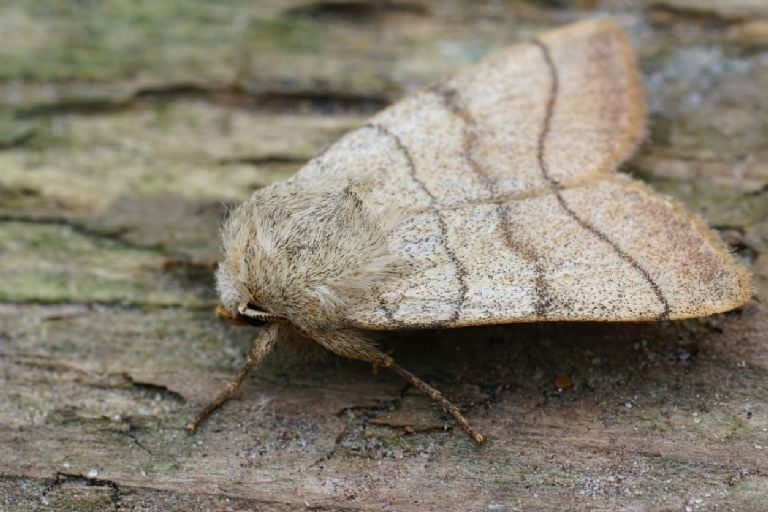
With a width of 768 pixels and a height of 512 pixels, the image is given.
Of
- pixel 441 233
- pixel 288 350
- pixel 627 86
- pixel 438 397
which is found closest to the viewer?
pixel 438 397

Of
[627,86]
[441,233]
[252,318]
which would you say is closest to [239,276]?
Result: [252,318]

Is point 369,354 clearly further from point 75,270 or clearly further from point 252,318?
point 75,270

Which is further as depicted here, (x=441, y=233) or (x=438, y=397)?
(x=441, y=233)

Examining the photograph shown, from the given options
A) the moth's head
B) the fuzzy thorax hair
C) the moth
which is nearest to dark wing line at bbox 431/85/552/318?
the moth

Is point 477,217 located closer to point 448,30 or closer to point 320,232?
point 320,232

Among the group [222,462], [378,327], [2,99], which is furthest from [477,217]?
[2,99]

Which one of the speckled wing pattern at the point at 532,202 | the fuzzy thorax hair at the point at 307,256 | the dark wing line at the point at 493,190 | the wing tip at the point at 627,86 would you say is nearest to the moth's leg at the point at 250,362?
the fuzzy thorax hair at the point at 307,256
